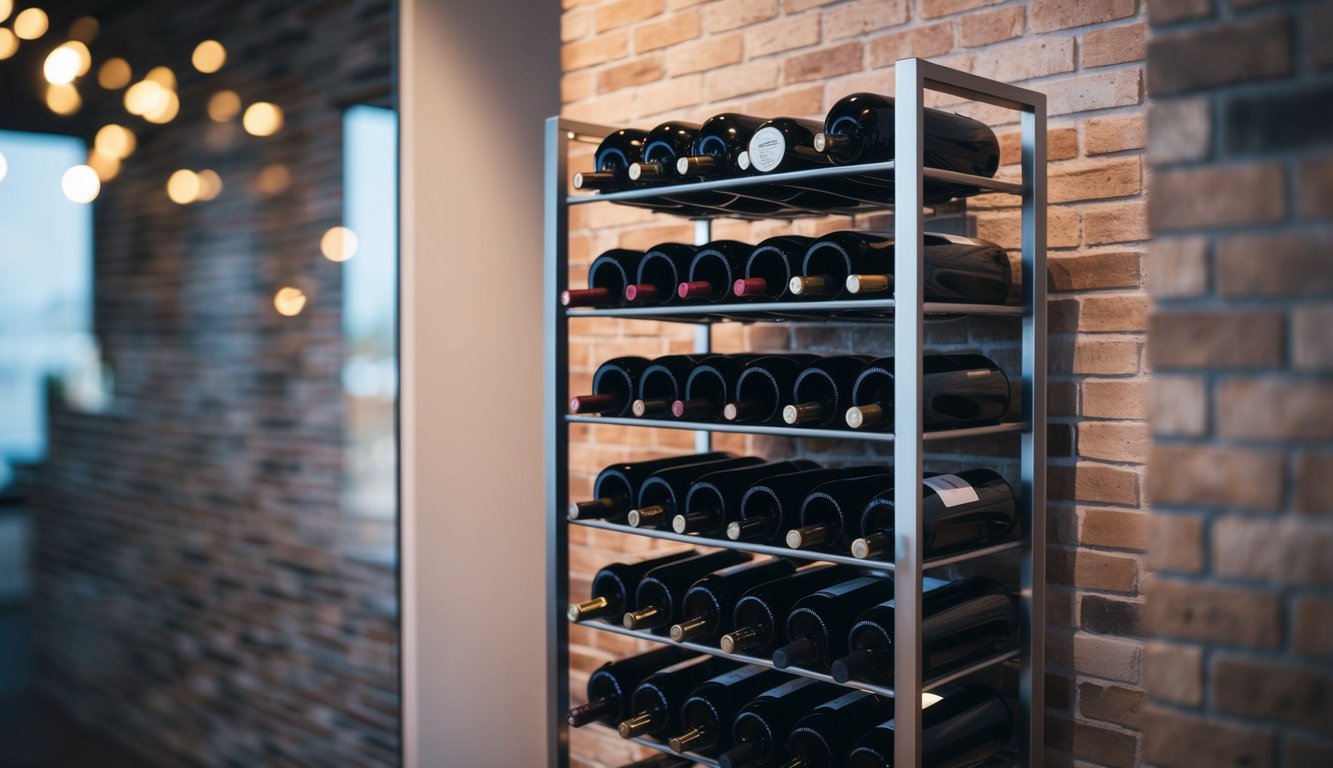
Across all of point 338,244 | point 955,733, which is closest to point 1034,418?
point 955,733

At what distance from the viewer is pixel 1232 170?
85 cm

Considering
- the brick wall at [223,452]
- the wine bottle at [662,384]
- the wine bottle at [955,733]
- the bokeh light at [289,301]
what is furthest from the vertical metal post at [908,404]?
the bokeh light at [289,301]

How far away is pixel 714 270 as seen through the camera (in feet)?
6.00

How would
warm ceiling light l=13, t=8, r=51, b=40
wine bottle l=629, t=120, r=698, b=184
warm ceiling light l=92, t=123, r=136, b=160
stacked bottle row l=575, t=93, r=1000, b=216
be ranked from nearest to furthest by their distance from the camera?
1. stacked bottle row l=575, t=93, r=1000, b=216
2. wine bottle l=629, t=120, r=698, b=184
3. warm ceiling light l=13, t=8, r=51, b=40
4. warm ceiling light l=92, t=123, r=136, b=160

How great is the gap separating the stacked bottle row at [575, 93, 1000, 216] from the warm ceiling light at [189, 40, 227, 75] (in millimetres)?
1009

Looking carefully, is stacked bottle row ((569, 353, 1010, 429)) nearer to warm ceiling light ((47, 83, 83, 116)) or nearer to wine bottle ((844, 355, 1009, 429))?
wine bottle ((844, 355, 1009, 429))

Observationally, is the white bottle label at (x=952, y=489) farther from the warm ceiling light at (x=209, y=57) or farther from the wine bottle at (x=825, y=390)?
the warm ceiling light at (x=209, y=57)

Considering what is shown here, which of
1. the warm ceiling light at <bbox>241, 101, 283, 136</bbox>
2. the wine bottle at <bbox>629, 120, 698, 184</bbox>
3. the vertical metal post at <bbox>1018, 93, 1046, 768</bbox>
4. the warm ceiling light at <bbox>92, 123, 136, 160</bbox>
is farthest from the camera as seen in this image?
the warm ceiling light at <bbox>241, 101, 283, 136</bbox>

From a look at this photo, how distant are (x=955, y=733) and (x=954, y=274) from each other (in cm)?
77

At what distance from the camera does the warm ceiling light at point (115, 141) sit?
2.12 m

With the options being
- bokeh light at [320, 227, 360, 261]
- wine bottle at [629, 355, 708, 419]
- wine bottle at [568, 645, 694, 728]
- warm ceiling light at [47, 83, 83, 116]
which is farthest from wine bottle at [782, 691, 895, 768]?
warm ceiling light at [47, 83, 83, 116]

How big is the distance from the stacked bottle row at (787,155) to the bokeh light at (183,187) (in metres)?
0.99

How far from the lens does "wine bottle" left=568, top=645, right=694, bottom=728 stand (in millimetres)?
1965

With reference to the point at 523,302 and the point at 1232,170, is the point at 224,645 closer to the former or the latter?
the point at 523,302
